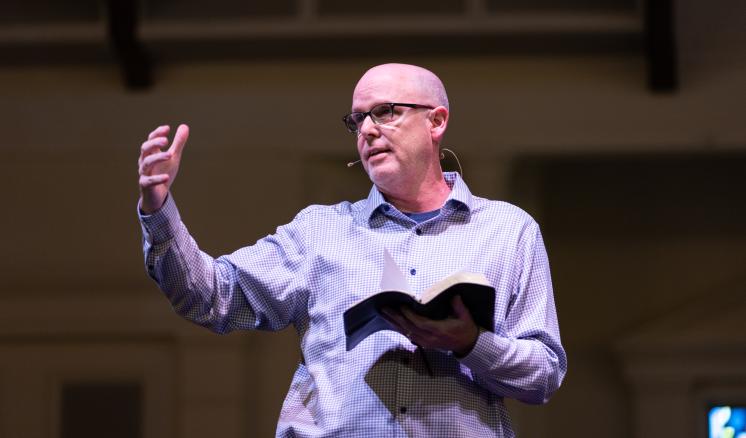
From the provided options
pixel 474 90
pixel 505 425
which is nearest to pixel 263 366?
pixel 474 90

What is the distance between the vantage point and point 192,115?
7277 millimetres

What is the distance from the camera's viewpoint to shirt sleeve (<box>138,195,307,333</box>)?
7.52 ft

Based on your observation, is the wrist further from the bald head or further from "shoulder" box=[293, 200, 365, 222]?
the bald head

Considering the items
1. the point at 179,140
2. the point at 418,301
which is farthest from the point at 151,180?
the point at 418,301

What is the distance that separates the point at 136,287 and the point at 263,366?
2.91ft

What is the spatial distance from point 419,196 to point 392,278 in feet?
1.43

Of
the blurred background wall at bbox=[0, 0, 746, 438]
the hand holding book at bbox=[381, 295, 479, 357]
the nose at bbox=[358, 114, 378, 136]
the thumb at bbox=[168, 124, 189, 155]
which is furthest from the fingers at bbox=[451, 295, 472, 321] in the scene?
the blurred background wall at bbox=[0, 0, 746, 438]

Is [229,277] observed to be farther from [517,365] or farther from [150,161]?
[517,365]

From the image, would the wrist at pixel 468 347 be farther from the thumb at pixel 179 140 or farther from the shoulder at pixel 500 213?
the thumb at pixel 179 140

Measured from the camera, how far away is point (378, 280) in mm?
2371

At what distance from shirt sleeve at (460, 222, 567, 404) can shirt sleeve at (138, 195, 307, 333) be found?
0.43 m

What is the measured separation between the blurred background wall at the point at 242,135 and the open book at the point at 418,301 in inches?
191

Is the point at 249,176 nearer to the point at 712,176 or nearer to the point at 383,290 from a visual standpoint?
the point at 712,176

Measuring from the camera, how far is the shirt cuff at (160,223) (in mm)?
2266
